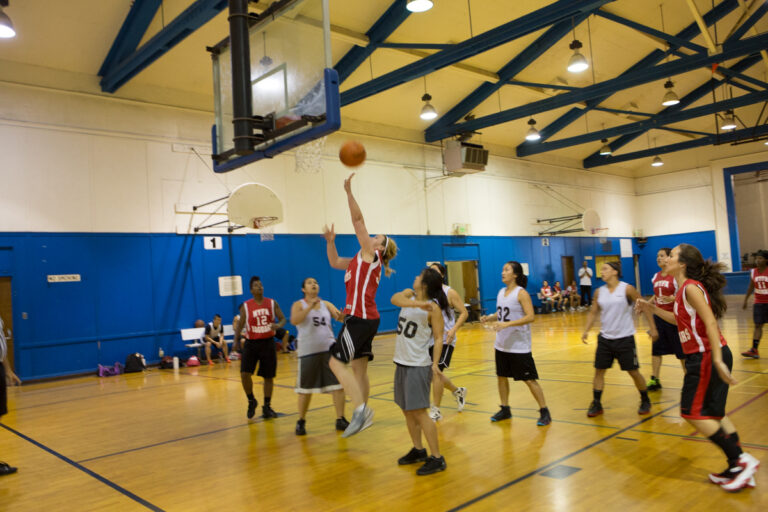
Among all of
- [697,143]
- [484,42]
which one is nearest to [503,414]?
[484,42]

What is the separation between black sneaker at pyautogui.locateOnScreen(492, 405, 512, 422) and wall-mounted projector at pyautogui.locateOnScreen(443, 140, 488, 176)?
13.5 meters

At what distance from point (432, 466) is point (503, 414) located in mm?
1799

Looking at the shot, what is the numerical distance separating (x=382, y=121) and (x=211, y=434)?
13.4m

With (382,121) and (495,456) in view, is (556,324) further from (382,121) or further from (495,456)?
(495,456)

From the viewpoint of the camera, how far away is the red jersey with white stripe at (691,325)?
3756 millimetres

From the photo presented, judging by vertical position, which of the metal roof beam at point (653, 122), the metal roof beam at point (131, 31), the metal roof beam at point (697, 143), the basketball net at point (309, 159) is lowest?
the basketball net at point (309, 159)

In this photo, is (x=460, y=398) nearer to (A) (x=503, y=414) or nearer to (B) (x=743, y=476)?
(A) (x=503, y=414)

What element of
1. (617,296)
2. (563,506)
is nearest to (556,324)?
(617,296)

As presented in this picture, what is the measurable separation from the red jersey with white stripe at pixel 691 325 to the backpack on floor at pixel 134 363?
11618 millimetres

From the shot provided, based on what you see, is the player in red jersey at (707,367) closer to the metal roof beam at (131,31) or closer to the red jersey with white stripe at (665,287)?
the red jersey with white stripe at (665,287)

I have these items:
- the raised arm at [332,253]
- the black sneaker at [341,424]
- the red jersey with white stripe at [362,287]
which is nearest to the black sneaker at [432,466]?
the red jersey with white stripe at [362,287]

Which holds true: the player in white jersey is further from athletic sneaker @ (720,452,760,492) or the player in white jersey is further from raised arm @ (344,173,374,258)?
athletic sneaker @ (720,452,760,492)

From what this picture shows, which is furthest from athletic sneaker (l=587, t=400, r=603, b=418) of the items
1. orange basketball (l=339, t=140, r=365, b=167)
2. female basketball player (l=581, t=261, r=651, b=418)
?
orange basketball (l=339, t=140, r=365, b=167)

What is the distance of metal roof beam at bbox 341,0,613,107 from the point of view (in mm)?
11102
